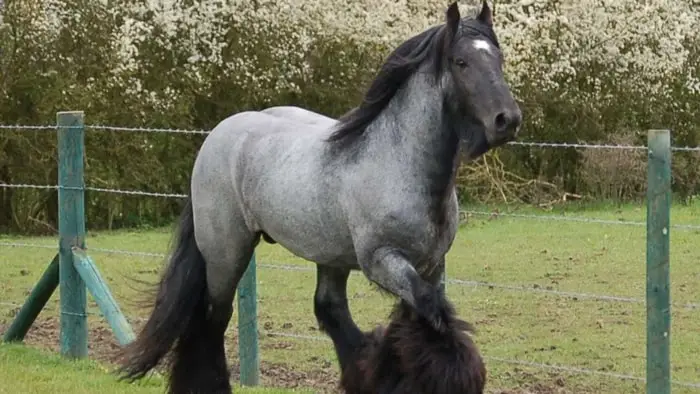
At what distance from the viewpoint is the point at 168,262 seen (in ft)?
23.7

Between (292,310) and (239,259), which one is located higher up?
(239,259)

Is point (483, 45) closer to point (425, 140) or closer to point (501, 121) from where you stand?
point (501, 121)

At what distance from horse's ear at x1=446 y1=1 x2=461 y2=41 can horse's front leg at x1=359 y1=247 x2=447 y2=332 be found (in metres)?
1.00

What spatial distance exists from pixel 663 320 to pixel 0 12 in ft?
42.7

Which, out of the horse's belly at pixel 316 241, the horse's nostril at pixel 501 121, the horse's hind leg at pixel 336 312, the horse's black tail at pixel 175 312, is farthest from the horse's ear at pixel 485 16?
the horse's black tail at pixel 175 312

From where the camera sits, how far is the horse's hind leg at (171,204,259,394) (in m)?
6.82

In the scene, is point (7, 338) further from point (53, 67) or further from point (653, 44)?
point (653, 44)

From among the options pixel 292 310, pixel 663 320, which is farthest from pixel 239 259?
pixel 292 310

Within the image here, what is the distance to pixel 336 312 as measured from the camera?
6723mm

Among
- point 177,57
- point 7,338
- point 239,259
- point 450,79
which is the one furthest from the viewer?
point 177,57

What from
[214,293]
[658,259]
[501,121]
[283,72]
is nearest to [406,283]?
[501,121]

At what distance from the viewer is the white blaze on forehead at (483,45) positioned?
5.52m

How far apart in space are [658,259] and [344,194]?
64.0 inches

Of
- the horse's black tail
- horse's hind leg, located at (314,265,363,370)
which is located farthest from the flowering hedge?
horse's hind leg, located at (314,265,363,370)
